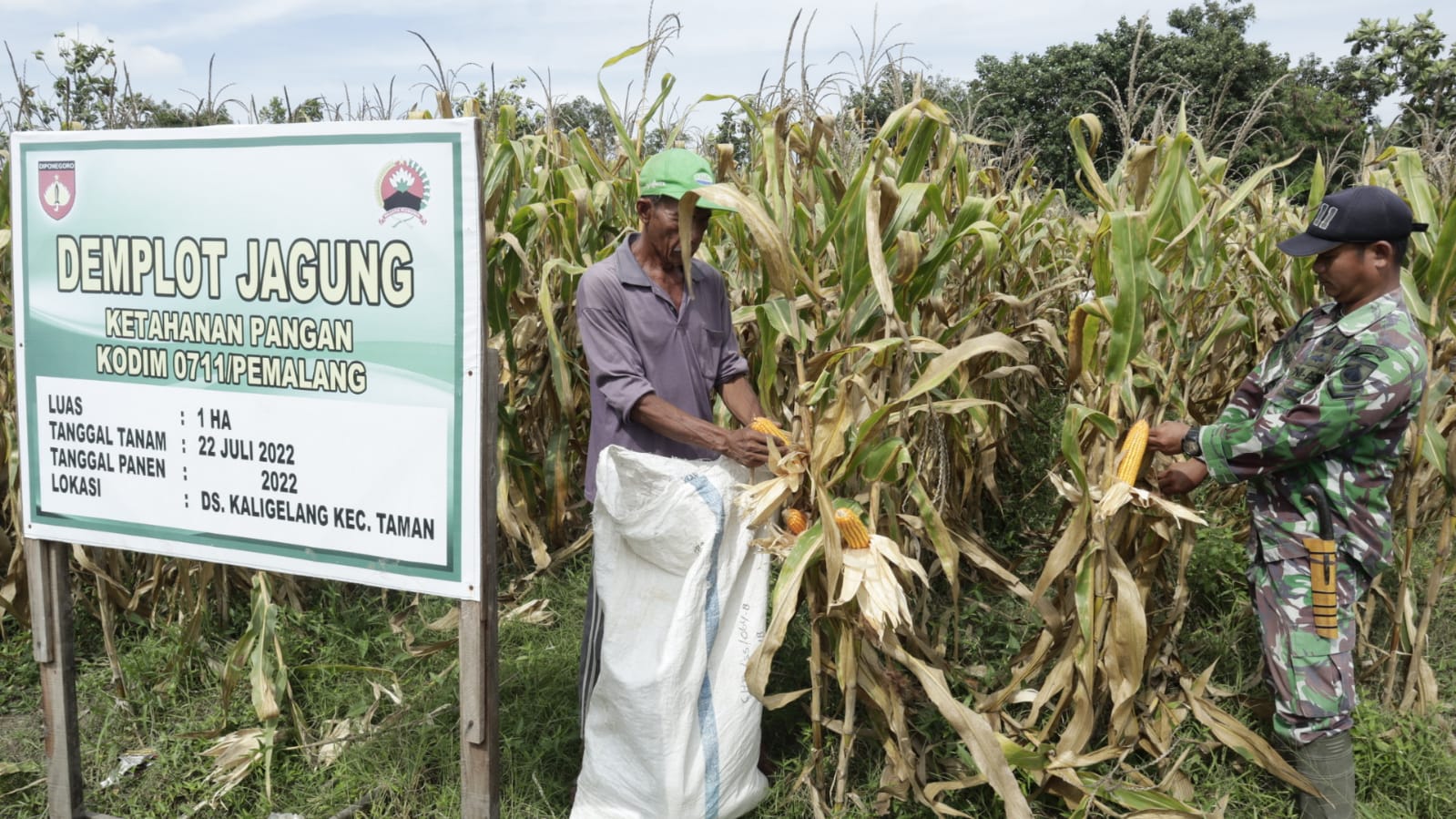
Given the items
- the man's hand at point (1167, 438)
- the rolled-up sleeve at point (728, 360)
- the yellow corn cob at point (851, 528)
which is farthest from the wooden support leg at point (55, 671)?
the man's hand at point (1167, 438)

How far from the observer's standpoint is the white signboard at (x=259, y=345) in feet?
7.50

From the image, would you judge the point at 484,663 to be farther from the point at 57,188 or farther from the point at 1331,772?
the point at 1331,772

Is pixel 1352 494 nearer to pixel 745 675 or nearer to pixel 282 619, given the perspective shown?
pixel 745 675

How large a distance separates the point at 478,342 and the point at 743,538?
0.80m

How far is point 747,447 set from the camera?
248cm

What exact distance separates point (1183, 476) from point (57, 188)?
3.07 metres

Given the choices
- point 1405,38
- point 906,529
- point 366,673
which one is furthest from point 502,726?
point 1405,38

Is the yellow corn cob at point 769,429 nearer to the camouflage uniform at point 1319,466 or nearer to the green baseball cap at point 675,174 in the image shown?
the green baseball cap at point 675,174

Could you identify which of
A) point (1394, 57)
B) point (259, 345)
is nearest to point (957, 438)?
point (259, 345)

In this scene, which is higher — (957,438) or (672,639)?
(957,438)

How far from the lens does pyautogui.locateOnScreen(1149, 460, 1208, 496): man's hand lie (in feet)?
8.44

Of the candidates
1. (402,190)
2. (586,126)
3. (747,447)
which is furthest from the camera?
(586,126)

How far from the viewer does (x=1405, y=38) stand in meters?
26.7

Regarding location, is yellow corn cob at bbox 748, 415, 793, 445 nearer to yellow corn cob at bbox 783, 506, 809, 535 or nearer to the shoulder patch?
yellow corn cob at bbox 783, 506, 809, 535
